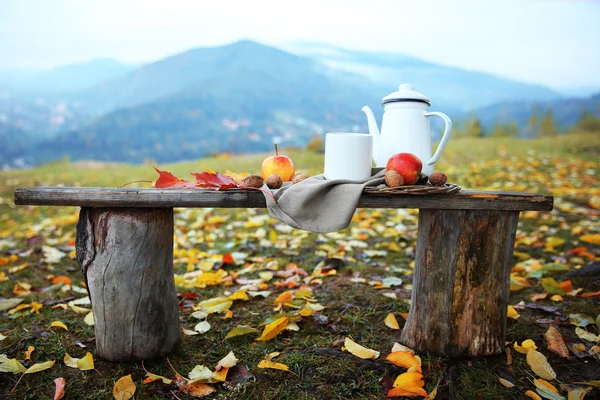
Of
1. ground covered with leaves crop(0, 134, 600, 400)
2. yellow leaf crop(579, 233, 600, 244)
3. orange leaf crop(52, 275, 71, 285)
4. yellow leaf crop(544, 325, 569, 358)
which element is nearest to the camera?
ground covered with leaves crop(0, 134, 600, 400)

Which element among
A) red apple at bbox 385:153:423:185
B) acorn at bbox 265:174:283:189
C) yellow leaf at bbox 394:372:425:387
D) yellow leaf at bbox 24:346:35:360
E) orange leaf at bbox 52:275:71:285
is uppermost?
red apple at bbox 385:153:423:185

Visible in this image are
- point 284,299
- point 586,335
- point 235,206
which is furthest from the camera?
point 284,299

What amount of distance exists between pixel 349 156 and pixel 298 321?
3.04 feet

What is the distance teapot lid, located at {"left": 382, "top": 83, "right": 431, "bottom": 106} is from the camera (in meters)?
1.93

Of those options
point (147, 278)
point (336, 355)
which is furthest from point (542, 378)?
point (147, 278)

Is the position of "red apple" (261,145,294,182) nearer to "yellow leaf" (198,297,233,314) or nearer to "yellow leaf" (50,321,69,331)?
"yellow leaf" (198,297,233,314)

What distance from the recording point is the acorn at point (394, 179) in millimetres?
1700

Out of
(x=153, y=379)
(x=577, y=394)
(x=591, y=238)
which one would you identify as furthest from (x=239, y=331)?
(x=591, y=238)

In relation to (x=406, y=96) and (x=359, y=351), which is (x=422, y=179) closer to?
(x=406, y=96)

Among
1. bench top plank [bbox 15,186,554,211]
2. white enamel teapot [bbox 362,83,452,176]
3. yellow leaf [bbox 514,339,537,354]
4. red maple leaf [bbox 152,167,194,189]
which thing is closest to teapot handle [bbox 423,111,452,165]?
white enamel teapot [bbox 362,83,452,176]

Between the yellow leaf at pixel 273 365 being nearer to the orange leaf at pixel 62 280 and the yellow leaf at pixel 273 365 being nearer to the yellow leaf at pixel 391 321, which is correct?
the yellow leaf at pixel 391 321

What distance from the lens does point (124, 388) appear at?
5.46 ft

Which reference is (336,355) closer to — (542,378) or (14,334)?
(542,378)

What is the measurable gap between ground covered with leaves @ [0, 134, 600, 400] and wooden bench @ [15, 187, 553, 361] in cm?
11
